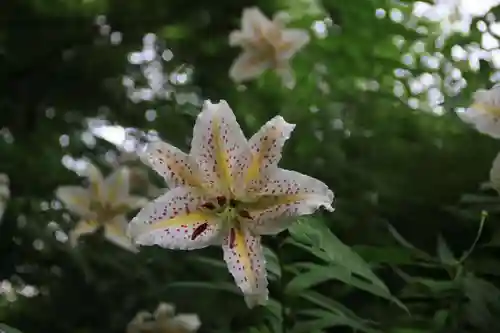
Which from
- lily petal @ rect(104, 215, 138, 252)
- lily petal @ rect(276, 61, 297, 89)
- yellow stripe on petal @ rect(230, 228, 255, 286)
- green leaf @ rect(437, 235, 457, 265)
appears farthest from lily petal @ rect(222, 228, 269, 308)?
lily petal @ rect(276, 61, 297, 89)

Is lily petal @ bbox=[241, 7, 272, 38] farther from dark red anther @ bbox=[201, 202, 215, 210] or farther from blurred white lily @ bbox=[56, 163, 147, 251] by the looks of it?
dark red anther @ bbox=[201, 202, 215, 210]

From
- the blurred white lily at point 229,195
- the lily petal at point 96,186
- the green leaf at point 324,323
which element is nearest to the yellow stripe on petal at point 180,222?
the blurred white lily at point 229,195

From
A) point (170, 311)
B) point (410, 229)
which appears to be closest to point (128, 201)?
point (170, 311)

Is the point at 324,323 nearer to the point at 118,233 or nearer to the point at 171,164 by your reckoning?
the point at 171,164

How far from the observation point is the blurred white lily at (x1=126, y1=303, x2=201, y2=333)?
578mm

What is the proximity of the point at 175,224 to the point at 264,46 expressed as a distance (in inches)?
18.3

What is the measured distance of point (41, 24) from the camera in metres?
0.80

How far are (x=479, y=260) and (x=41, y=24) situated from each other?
506 millimetres

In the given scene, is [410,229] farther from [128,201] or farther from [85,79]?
[85,79]

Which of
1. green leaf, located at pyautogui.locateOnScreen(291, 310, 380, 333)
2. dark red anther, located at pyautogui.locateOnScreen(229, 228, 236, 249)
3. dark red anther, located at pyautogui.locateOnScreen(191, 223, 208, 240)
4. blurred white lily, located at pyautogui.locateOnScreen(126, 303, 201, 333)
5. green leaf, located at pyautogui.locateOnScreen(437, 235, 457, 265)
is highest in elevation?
dark red anther, located at pyautogui.locateOnScreen(191, 223, 208, 240)

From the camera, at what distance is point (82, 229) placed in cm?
68

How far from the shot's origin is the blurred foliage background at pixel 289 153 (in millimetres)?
505

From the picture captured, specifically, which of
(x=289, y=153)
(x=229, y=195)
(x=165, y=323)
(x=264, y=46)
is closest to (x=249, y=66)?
(x=264, y=46)

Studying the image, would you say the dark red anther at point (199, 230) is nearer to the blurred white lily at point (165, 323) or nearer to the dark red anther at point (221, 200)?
the dark red anther at point (221, 200)
